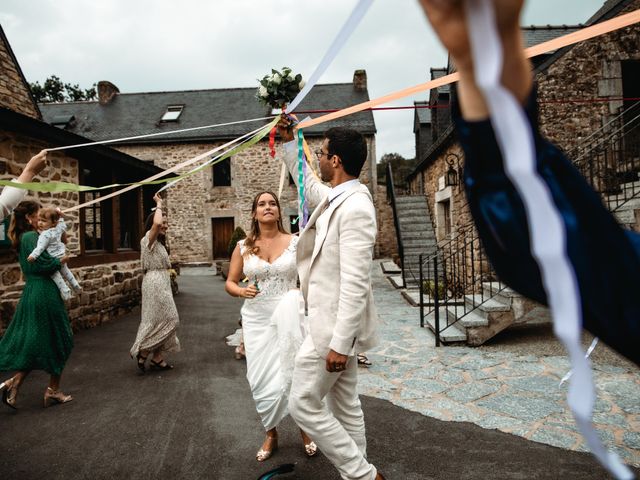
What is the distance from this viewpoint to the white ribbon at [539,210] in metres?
0.56

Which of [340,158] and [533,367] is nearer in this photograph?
Answer: [340,158]

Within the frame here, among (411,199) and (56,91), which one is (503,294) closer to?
(411,199)

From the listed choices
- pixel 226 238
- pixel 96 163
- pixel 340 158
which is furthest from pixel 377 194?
pixel 340 158

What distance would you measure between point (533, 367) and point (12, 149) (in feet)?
25.8

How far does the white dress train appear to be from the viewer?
3035 millimetres

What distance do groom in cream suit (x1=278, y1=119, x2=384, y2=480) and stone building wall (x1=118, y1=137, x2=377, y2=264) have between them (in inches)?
713

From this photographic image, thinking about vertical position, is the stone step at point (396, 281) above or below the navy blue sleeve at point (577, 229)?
below

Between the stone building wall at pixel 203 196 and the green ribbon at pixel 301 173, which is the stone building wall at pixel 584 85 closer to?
the green ribbon at pixel 301 173

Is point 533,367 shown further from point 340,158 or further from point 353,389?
point 340,158

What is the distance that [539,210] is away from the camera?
1.87 feet

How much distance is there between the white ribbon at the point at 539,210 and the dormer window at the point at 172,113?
73.9 ft

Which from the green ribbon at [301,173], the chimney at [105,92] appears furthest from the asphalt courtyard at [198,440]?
the chimney at [105,92]

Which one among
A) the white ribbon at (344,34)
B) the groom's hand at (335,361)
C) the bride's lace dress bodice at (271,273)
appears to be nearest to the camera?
the white ribbon at (344,34)

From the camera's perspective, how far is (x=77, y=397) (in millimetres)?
4434
